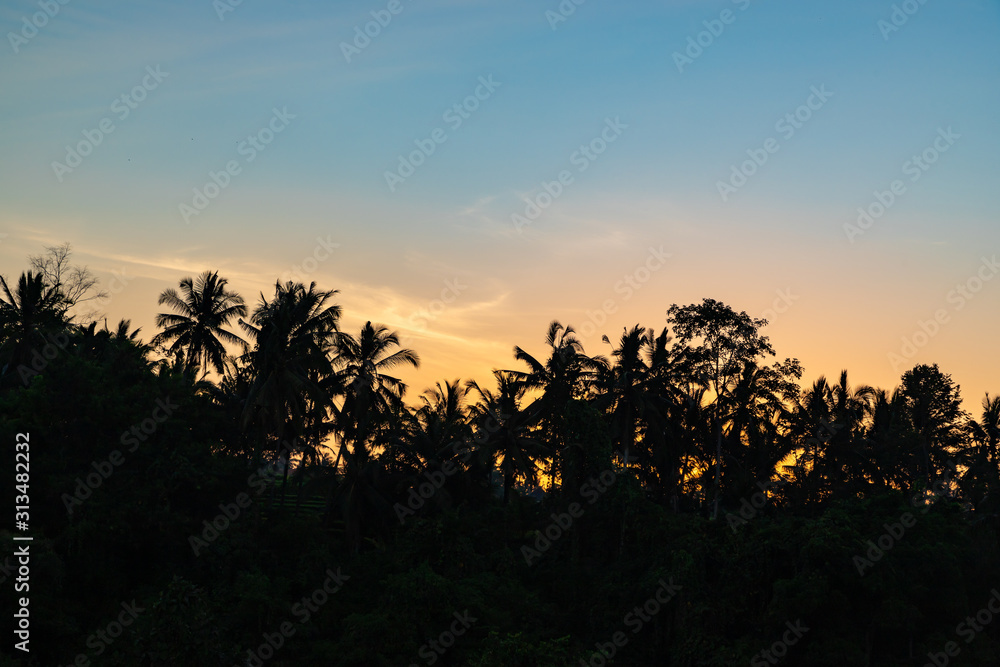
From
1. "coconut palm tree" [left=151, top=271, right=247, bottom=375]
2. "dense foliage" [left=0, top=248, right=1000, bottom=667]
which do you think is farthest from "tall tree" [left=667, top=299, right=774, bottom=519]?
"coconut palm tree" [left=151, top=271, right=247, bottom=375]

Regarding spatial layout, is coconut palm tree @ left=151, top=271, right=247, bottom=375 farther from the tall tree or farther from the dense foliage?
the tall tree

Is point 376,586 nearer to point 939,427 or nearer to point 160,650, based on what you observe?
point 160,650

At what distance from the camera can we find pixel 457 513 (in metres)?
35.8

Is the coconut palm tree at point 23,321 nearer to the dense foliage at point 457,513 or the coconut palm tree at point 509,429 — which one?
the dense foliage at point 457,513

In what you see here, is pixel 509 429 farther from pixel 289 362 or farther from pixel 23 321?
pixel 23 321

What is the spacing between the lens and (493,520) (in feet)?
129

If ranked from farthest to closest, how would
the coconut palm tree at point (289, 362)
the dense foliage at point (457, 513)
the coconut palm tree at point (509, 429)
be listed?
the coconut palm tree at point (509, 429) → the coconut palm tree at point (289, 362) → the dense foliage at point (457, 513)

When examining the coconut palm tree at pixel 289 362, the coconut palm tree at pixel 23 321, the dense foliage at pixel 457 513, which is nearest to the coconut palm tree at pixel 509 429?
the dense foliage at pixel 457 513

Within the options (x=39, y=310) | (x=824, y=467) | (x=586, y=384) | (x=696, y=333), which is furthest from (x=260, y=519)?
(x=824, y=467)

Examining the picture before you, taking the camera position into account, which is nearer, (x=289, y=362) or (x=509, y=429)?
(x=289, y=362)

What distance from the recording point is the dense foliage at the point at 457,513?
28594 mm

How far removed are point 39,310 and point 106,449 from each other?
930cm

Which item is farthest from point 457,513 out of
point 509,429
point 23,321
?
point 23,321

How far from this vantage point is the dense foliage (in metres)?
28.6
